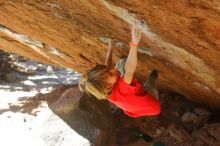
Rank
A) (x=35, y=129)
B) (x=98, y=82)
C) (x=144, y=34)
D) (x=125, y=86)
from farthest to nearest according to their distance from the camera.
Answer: (x=35, y=129) < (x=144, y=34) < (x=125, y=86) < (x=98, y=82)

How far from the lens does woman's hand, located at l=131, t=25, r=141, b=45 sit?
3.26 m

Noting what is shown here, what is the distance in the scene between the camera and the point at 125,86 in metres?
3.41

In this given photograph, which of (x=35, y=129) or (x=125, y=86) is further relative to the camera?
(x=35, y=129)

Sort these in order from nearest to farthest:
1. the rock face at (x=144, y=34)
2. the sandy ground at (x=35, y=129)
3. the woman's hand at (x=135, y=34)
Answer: the rock face at (x=144, y=34) → the woman's hand at (x=135, y=34) → the sandy ground at (x=35, y=129)

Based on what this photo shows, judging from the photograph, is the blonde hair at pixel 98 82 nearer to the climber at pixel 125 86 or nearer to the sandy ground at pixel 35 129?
the climber at pixel 125 86

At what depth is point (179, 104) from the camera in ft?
19.0

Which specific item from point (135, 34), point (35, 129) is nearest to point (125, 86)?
point (135, 34)

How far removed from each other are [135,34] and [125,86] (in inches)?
18.3

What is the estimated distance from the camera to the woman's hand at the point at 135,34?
3.26m

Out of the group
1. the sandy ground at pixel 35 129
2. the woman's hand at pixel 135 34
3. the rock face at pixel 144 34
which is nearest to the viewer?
the rock face at pixel 144 34

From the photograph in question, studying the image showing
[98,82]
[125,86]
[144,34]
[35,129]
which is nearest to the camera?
[98,82]

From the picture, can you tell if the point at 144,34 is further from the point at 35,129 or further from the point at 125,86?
the point at 35,129

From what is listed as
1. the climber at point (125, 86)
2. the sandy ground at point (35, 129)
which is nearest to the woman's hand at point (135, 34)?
the climber at point (125, 86)

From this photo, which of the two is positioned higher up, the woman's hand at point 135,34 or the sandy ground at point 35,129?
the woman's hand at point 135,34
